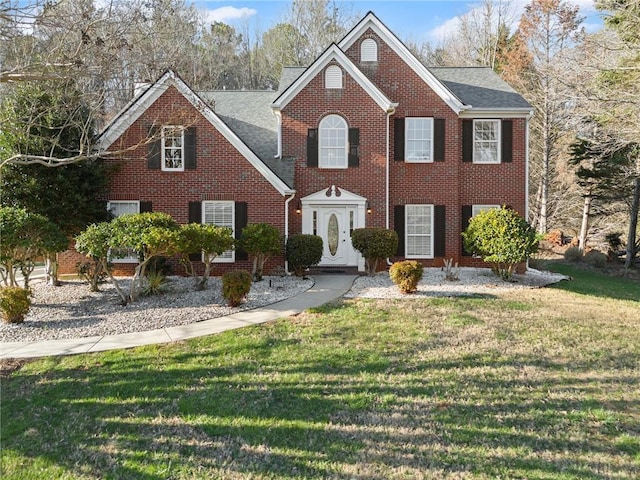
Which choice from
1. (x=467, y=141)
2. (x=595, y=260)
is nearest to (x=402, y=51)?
(x=467, y=141)

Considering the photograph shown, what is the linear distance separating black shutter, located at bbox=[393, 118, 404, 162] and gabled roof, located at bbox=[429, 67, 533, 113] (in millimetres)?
2569

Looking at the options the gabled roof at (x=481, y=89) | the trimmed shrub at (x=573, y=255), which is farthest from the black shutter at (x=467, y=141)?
the trimmed shrub at (x=573, y=255)

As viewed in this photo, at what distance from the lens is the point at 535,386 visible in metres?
5.67

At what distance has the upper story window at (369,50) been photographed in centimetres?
1573

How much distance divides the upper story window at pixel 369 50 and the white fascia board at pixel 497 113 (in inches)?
153

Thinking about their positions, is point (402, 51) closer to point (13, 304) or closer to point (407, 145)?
point (407, 145)

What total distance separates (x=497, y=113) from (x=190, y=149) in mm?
10817

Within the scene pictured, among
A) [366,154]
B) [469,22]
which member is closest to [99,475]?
[366,154]

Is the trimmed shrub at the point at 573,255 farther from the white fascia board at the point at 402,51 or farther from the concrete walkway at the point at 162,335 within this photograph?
the concrete walkway at the point at 162,335

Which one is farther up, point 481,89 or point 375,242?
point 481,89

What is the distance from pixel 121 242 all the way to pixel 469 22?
3278 cm

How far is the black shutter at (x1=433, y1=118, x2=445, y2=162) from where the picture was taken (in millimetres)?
15227

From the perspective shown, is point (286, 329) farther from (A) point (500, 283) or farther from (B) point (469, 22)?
(B) point (469, 22)

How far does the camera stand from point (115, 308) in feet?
31.8
